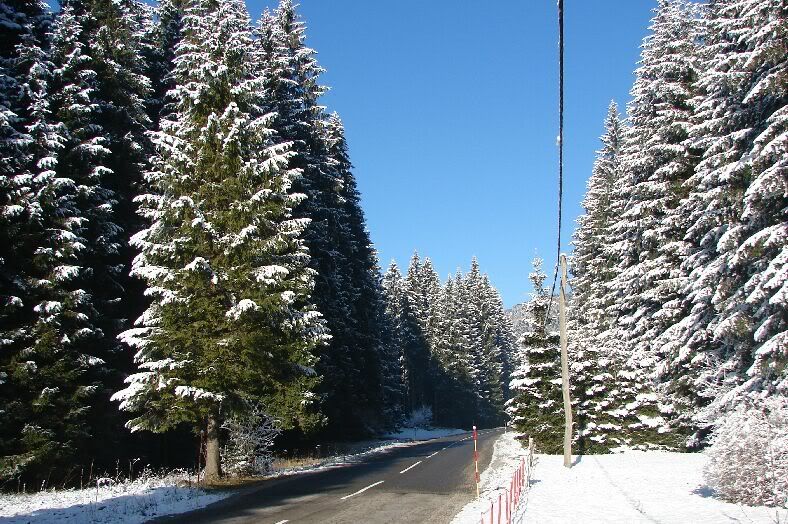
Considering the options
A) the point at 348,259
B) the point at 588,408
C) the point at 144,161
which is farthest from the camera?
the point at 348,259

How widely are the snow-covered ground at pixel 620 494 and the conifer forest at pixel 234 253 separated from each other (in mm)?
1225

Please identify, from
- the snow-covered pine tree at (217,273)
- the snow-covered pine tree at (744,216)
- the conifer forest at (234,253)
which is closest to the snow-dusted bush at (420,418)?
the conifer forest at (234,253)

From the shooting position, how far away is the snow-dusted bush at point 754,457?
11.3 m

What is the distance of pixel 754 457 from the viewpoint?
11812mm

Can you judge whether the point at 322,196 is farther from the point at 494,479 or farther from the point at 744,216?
the point at 744,216

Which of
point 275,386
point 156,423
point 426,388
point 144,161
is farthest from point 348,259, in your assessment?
point 426,388

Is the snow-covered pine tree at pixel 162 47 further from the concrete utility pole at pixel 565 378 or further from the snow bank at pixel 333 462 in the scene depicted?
the concrete utility pole at pixel 565 378

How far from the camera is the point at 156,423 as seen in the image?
16.6 metres

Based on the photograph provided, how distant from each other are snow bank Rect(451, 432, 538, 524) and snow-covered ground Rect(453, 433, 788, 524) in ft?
0.07

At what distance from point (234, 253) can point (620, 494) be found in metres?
12.7

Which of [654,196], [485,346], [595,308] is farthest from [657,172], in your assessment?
[485,346]

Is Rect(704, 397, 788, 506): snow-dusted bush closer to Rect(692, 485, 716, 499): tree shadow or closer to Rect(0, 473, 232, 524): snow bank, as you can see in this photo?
Rect(692, 485, 716, 499): tree shadow

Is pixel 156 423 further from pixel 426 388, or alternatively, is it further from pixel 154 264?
pixel 426 388

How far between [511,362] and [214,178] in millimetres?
88004
